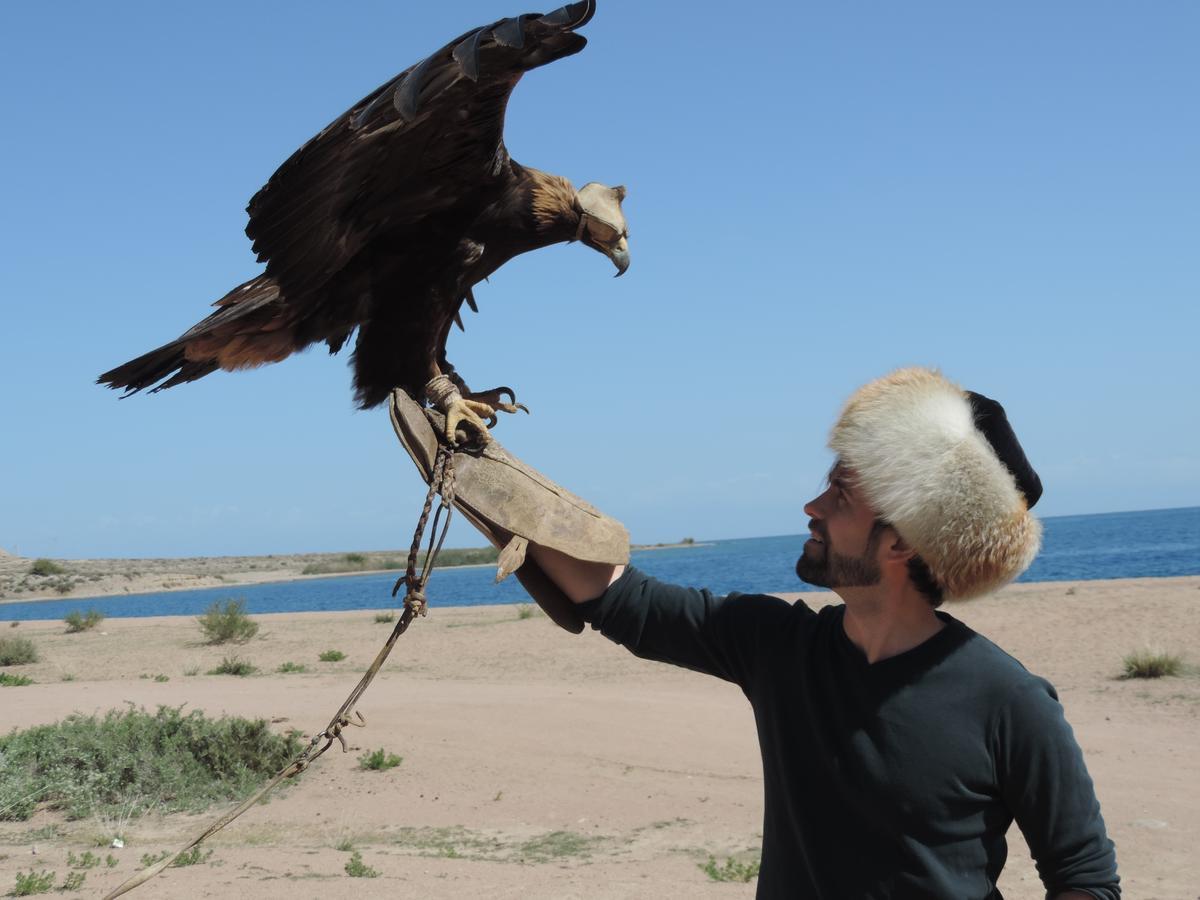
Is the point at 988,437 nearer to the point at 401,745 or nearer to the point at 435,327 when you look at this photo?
the point at 435,327

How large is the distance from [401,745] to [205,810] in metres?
1.93

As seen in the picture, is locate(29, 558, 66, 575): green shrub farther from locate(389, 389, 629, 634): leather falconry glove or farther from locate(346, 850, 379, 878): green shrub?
locate(389, 389, 629, 634): leather falconry glove

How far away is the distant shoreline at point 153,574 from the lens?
53656 mm

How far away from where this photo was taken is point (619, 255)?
12.3 feet

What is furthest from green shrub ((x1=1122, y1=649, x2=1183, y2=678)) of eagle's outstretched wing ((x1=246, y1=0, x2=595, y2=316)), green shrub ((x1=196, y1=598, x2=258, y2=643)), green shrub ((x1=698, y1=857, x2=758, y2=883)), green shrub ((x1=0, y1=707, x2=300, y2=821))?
green shrub ((x1=196, y1=598, x2=258, y2=643))

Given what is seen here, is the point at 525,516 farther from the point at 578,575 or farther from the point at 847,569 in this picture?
the point at 847,569

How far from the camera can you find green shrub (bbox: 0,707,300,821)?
6.75 m

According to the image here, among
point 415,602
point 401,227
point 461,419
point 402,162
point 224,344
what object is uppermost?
point 402,162

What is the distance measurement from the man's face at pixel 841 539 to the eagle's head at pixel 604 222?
1.98 meters

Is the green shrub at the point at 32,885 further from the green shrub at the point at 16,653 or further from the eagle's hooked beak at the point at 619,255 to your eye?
the green shrub at the point at 16,653

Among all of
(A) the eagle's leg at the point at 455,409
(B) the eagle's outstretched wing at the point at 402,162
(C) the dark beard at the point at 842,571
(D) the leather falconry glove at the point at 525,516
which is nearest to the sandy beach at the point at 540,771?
(A) the eagle's leg at the point at 455,409

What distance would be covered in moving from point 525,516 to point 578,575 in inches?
6.3

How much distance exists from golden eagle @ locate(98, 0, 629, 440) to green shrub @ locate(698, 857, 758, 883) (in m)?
3.30

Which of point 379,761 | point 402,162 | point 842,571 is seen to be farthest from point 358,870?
point 842,571
